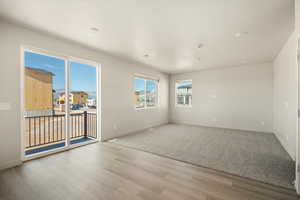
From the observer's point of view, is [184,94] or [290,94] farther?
[184,94]

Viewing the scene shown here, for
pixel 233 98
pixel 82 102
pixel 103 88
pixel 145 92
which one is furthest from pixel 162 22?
pixel 233 98

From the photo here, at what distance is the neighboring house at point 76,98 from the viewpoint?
10.8 ft

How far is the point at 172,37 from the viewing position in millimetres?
3027

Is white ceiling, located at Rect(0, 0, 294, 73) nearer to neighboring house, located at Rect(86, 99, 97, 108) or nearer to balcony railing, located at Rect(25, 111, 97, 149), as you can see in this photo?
neighboring house, located at Rect(86, 99, 97, 108)

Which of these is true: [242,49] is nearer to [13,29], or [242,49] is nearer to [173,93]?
[173,93]

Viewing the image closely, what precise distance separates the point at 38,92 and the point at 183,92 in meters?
5.85

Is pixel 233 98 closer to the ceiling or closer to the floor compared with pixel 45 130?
closer to the ceiling

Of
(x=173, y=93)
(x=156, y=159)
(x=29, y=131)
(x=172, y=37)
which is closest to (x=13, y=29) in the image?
(x=29, y=131)

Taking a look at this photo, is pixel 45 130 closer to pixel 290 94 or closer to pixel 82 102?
pixel 82 102

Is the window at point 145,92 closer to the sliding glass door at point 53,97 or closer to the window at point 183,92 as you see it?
the window at point 183,92

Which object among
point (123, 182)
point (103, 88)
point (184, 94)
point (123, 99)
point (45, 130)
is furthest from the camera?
point (184, 94)

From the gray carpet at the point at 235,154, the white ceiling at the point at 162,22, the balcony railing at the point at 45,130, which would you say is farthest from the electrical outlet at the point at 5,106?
the gray carpet at the point at 235,154

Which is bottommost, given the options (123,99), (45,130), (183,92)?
(45,130)

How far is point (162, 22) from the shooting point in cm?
243
